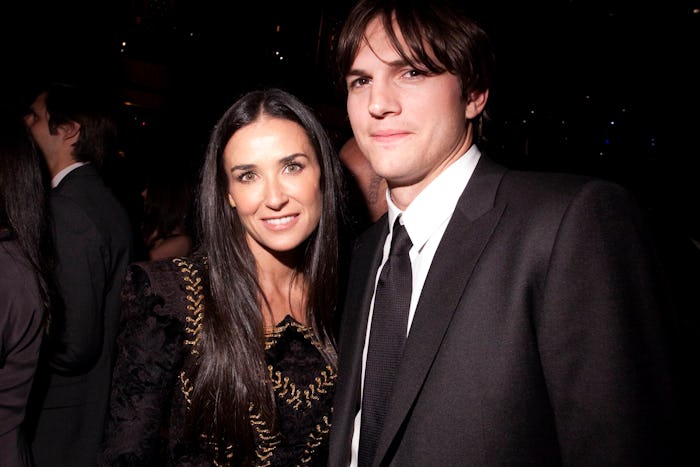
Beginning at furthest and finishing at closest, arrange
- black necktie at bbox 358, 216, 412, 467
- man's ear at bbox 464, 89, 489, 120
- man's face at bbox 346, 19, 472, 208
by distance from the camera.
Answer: man's ear at bbox 464, 89, 489, 120 → man's face at bbox 346, 19, 472, 208 → black necktie at bbox 358, 216, 412, 467

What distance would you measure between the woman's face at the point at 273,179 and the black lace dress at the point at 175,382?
299 mm

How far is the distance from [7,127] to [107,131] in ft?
2.82

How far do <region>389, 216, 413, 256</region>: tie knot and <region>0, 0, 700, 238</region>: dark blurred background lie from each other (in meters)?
0.62

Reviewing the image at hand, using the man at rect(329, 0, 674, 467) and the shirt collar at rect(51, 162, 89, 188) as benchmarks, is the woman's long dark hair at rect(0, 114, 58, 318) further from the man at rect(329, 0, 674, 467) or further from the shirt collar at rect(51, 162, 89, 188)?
the man at rect(329, 0, 674, 467)

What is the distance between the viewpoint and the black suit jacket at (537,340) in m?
0.96

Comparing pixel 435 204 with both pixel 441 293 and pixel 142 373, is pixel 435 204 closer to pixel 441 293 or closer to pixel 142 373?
pixel 441 293

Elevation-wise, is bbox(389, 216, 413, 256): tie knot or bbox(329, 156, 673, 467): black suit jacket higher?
bbox(389, 216, 413, 256): tie knot

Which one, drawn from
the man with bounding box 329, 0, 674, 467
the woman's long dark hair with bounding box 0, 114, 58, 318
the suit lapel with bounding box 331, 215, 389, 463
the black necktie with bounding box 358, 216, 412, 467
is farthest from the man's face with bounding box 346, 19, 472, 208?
the woman's long dark hair with bounding box 0, 114, 58, 318

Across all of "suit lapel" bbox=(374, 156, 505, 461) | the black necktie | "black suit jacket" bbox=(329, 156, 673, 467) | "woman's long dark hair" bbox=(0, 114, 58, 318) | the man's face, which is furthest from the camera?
"woman's long dark hair" bbox=(0, 114, 58, 318)

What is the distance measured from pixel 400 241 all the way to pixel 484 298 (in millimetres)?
363

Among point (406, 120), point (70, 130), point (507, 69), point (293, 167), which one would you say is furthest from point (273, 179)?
point (70, 130)

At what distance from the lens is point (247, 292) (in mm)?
1872

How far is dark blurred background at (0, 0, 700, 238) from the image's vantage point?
12.1ft

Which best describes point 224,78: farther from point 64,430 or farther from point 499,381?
point 499,381
